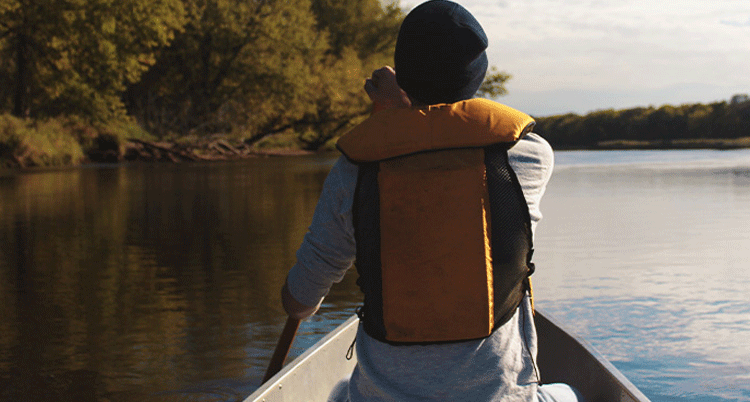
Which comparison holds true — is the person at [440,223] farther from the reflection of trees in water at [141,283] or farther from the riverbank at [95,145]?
the riverbank at [95,145]

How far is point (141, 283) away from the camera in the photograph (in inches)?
296

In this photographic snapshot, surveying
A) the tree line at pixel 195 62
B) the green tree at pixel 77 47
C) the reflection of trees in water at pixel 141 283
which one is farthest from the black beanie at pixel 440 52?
the green tree at pixel 77 47

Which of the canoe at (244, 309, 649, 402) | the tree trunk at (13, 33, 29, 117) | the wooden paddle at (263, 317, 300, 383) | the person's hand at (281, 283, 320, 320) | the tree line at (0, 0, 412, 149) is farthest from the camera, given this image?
the tree trunk at (13, 33, 29, 117)

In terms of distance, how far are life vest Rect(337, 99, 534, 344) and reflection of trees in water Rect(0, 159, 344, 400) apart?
9.74 feet

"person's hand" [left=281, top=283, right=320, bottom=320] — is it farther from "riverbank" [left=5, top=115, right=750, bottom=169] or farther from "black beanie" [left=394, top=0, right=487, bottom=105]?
"riverbank" [left=5, top=115, right=750, bottom=169]

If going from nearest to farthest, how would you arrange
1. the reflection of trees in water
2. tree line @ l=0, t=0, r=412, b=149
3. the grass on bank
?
the reflection of trees in water < the grass on bank < tree line @ l=0, t=0, r=412, b=149

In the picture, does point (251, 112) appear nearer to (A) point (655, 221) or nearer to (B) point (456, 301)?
(A) point (655, 221)

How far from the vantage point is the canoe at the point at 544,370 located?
2834 millimetres

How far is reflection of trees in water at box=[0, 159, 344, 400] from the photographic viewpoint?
4.93 metres

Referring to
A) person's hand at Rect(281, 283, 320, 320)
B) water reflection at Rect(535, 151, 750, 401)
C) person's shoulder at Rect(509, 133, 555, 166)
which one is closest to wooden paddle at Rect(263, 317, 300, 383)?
person's hand at Rect(281, 283, 320, 320)

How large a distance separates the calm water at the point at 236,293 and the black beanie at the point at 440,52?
2.80 meters

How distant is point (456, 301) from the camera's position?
1776 millimetres

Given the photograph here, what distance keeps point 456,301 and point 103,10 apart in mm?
26706

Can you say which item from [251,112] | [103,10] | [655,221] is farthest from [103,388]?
[251,112]
